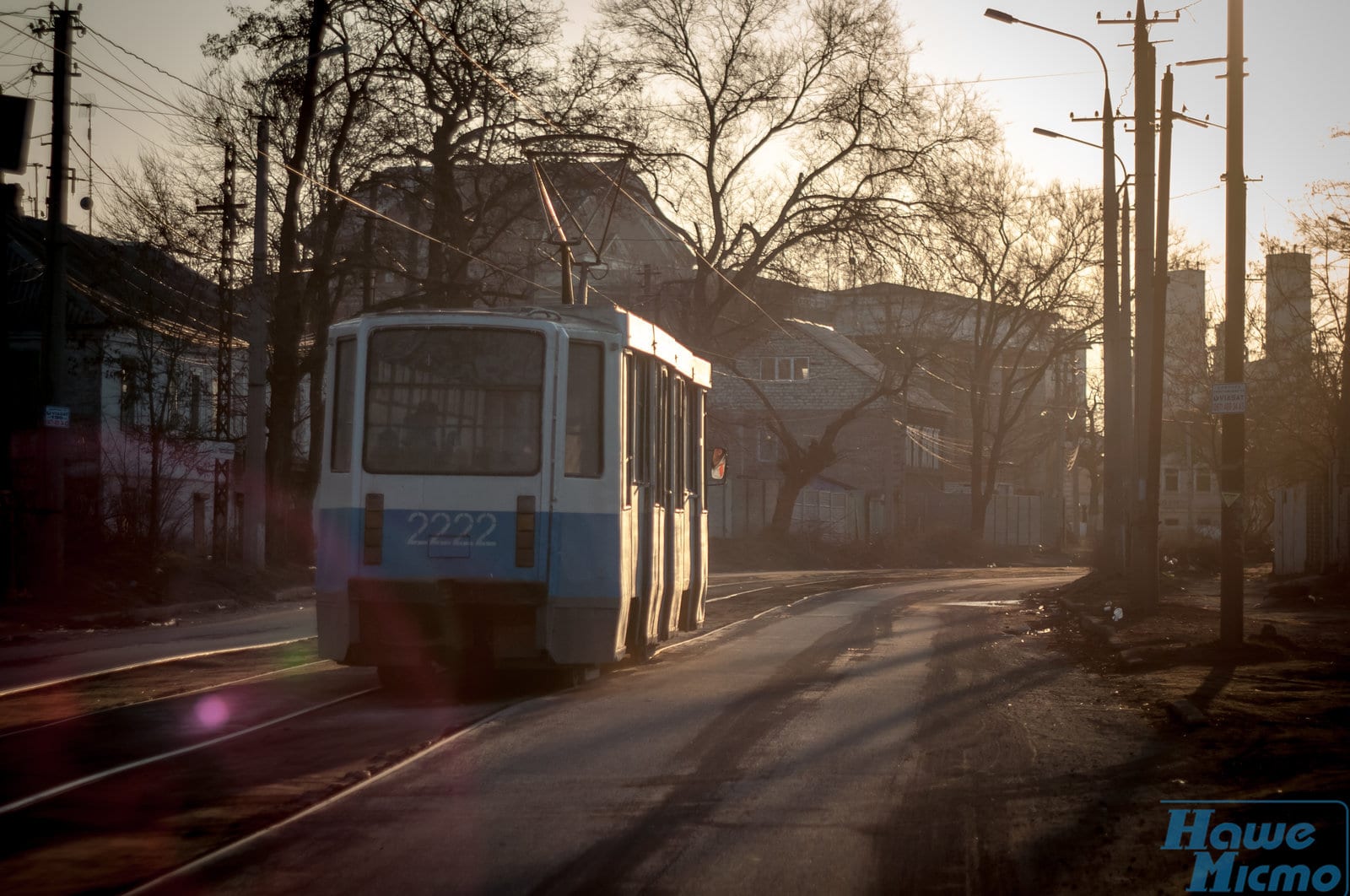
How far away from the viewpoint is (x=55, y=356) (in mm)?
22094

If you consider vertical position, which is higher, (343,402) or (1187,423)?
(1187,423)

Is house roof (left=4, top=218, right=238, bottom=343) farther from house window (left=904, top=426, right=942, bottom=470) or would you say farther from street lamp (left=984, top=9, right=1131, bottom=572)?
house window (left=904, top=426, right=942, bottom=470)

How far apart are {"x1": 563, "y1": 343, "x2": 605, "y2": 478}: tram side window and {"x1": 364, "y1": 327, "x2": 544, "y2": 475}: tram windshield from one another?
0.27 metres

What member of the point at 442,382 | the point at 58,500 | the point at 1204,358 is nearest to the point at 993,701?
the point at 442,382

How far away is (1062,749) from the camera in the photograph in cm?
993

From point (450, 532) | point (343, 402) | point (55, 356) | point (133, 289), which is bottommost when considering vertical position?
point (450, 532)

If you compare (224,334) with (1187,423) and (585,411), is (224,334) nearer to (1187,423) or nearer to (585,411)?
(585,411)

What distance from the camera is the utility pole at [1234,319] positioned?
51.3 ft

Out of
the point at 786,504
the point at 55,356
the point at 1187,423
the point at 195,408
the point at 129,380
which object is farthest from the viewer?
the point at 1187,423

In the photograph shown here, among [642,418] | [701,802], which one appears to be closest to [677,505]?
[642,418]

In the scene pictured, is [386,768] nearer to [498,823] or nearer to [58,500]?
[498,823]

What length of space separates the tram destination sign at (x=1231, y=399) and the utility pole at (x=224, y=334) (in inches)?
728

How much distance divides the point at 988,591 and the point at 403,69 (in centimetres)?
1596

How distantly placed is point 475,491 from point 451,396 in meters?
0.81
